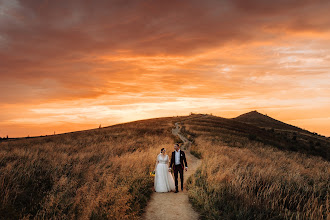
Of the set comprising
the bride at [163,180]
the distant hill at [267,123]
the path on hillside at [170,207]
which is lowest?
the path on hillside at [170,207]

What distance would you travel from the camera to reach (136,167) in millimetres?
11656

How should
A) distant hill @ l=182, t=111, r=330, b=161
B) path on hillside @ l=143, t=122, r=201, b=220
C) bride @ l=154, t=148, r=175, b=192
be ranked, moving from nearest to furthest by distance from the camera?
path on hillside @ l=143, t=122, r=201, b=220, bride @ l=154, t=148, r=175, b=192, distant hill @ l=182, t=111, r=330, b=161

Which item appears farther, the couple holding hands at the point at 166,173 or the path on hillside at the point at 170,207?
the couple holding hands at the point at 166,173

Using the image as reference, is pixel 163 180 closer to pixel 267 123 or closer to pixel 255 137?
pixel 255 137

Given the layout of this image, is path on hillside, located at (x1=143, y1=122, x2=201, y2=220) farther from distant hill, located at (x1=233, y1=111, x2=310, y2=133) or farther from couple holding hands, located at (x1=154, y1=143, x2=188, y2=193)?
distant hill, located at (x1=233, y1=111, x2=310, y2=133)

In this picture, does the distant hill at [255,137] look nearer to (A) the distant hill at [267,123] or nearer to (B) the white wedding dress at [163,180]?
(B) the white wedding dress at [163,180]

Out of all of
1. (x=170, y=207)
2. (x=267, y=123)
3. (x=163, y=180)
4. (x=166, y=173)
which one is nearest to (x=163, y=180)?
(x=163, y=180)

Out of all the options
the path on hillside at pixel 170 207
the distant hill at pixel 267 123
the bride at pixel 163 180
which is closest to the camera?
the path on hillside at pixel 170 207

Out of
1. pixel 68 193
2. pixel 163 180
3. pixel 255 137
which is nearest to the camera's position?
pixel 68 193

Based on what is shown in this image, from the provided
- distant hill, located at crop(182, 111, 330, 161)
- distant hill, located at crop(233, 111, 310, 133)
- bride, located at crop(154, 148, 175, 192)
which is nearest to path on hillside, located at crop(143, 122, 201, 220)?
bride, located at crop(154, 148, 175, 192)

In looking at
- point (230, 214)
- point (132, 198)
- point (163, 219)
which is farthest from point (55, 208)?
point (230, 214)

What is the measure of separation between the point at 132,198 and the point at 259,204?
4439 millimetres

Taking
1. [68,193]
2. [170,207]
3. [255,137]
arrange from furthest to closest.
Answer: [255,137], [170,207], [68,193]

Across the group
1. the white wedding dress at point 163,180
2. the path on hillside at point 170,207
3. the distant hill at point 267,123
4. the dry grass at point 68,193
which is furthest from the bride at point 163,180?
the distant hill at point 267,123
